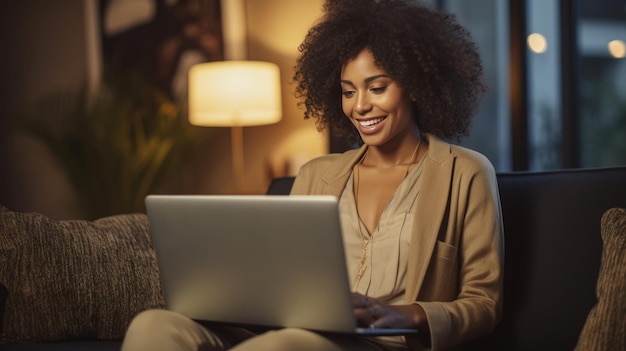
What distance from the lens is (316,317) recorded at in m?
1.63

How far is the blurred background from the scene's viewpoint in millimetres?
3975

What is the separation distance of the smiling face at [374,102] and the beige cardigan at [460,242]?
0.12 meters

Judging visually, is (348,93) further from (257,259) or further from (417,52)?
(257,259)

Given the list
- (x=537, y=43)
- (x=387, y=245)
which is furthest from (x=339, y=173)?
(x=537, y=43)

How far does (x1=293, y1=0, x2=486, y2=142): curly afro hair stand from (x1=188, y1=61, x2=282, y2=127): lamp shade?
2031mm

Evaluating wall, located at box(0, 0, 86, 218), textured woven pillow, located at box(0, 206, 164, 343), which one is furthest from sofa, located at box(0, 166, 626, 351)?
wall, located at box(0, 0, 86, 218)

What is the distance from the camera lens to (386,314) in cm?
177

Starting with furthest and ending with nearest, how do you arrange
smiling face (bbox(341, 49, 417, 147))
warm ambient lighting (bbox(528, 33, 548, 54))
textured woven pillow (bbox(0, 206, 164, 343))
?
1. warm ambient lighting (bbox(528, 33, 548, 54))
2. textured woven pillow (bbox(0, 206, 164, 343))
3. smiling face (bbox(341, 49, 417, 147))

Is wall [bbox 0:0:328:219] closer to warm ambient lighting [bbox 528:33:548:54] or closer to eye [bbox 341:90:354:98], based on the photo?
warm ambient lighting [bbox 528:33:548:54]

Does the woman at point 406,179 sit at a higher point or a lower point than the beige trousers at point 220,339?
higher

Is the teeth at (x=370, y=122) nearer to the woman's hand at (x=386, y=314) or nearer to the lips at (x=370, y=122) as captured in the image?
the lips at (x=370, y=122)

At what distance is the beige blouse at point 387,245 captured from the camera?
204 centimetres

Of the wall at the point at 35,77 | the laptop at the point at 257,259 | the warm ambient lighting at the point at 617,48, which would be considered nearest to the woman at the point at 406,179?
the laptop at the point at 257,259

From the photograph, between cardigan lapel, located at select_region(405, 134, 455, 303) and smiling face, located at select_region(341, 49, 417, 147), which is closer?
cardigan lapel, located at select_region(405, 134, 455, 303)
